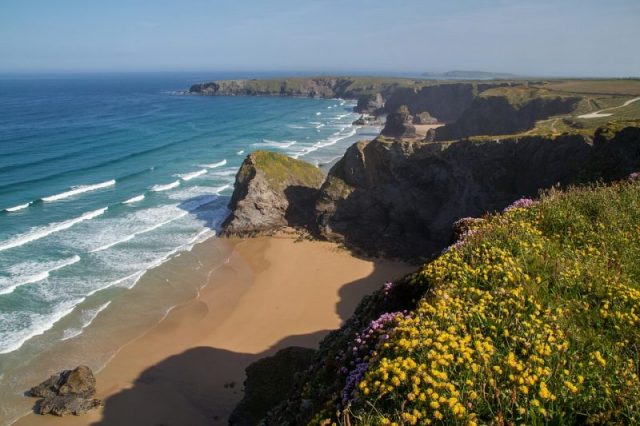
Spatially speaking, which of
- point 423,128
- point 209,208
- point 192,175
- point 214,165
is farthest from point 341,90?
point 209,208

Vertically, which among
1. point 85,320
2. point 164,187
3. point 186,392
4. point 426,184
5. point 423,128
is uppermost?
point 423,128

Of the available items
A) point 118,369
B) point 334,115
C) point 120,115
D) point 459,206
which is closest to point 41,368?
point 118,369

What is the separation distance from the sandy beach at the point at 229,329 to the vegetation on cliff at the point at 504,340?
1245 cm

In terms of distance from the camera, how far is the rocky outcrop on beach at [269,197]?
42.9m

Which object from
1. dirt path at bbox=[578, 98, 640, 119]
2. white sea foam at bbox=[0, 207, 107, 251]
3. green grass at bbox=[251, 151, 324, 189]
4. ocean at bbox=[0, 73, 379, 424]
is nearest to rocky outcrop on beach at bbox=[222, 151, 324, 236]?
green grass at bbox=[251, 151, 324, 189]

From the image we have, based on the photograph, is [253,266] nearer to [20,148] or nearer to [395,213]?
[395,213]

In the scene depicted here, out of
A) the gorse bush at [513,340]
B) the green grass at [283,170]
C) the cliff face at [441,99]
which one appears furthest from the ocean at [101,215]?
the cliff face at [441,99]

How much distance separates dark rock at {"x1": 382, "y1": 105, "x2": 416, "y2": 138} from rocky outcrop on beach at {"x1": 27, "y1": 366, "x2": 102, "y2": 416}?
74015mm

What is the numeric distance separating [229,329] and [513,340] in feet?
76.4

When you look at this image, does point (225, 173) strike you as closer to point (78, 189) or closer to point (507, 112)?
point (78, 189)

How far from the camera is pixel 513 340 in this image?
23.6ft

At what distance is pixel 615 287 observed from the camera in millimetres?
8617

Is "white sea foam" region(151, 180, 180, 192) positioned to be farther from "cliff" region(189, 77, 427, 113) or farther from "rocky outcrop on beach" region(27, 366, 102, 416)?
"cliff" region(189, 77, 427, 113)

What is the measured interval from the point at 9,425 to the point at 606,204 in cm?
2493
